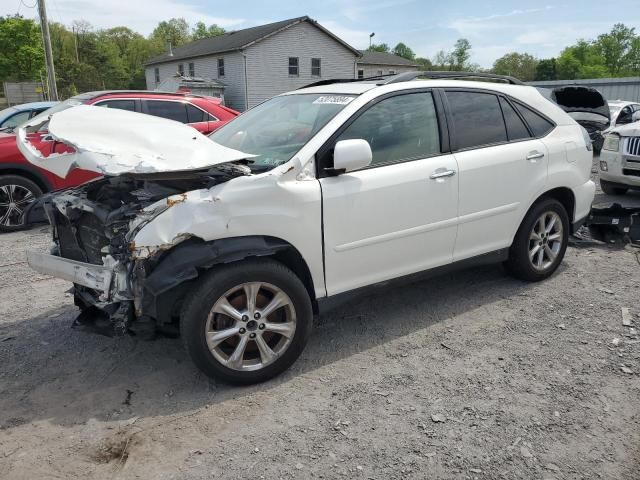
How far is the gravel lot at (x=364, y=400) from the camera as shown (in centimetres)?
260

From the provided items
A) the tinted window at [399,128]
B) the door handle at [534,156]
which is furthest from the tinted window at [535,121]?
the tinted window at [399,128]

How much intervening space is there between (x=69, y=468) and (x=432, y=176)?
115 inches

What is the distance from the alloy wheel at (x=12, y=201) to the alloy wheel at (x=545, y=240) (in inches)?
251

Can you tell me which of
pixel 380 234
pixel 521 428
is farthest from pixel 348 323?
pixel 521 428

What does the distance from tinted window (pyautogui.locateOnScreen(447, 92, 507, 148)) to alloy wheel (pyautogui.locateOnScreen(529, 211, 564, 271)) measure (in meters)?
0.90

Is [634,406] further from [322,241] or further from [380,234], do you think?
[322,241]

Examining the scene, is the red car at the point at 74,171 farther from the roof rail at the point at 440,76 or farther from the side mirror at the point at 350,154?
the roof rail at the point at 440,76

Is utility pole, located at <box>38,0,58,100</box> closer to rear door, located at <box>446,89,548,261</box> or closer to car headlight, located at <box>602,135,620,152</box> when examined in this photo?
car headlight, located at <box>602,135,620,152</box>

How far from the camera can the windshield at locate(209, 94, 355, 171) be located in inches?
139

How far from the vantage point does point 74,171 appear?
5168 millimetres

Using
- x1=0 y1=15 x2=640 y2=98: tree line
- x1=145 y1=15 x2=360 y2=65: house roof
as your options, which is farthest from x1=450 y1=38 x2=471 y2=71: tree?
x1=145 y1=15 x2=360 y2=65: house roof

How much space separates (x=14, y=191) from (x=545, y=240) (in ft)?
21.9

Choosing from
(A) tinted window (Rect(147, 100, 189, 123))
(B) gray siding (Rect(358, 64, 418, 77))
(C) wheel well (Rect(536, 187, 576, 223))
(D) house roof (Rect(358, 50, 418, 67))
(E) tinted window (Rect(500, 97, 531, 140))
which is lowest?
(C) wheel well (Rect(536, 187, 576, 223))

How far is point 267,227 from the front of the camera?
10.4 ft
